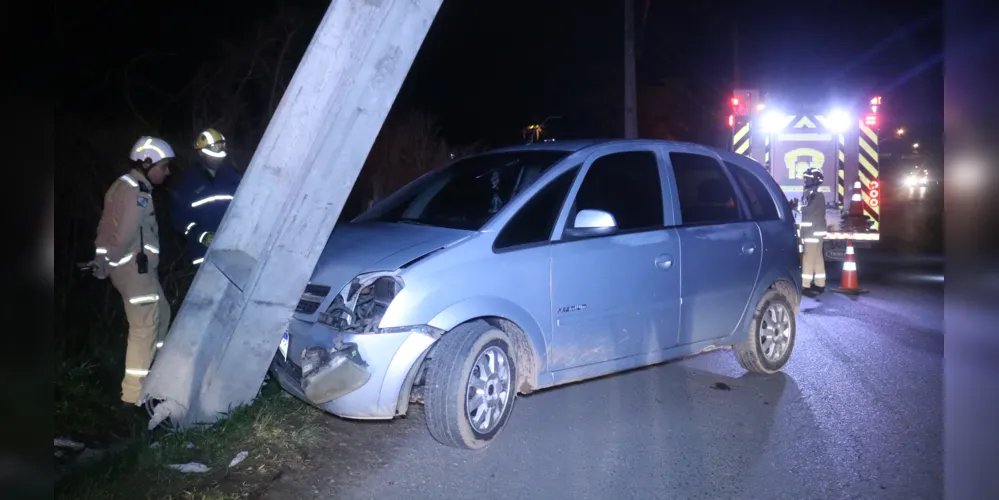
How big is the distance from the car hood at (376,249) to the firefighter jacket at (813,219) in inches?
309

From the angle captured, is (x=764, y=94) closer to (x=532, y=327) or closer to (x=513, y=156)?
(x=513, y=156)

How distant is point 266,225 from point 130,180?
4.31 ft

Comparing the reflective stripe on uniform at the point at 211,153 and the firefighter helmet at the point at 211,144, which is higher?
the firefighter helmet at the point at 211,144

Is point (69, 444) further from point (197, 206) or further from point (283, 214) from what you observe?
point (197, 206)

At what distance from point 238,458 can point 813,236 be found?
9.23 m

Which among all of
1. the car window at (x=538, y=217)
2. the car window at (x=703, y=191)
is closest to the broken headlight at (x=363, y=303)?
the car window at (x=538, y=217)

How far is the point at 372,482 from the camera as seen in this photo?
4465 mm

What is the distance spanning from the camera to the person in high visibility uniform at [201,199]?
21.3 ft

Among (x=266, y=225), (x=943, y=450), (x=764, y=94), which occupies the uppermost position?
(x=764, y=94)

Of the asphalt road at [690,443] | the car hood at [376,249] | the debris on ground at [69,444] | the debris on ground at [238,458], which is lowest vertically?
the asphalt road at [690,443]

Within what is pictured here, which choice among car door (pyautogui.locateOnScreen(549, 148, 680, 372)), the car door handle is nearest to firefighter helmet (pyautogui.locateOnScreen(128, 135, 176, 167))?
car door (pyautogui.locateOnScreen(549, 148, 680, 372))

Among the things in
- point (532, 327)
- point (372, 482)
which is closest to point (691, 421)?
point (532, 327)

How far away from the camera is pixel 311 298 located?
4945 millimetres

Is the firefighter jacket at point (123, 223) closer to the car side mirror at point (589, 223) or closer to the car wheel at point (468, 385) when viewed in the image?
the car wheel at point (468, 385)
